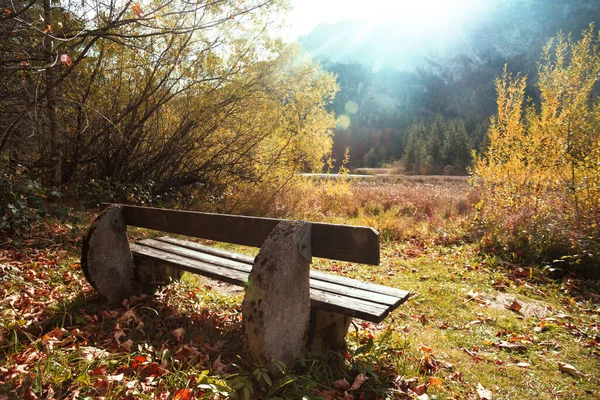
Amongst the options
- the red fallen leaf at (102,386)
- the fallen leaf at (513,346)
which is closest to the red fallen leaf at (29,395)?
the red fallen leaf at (102,386)

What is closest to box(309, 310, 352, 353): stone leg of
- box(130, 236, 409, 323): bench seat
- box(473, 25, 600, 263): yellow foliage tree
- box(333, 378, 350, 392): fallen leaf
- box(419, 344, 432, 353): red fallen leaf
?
box(130, 236, 409, 323): bench seat

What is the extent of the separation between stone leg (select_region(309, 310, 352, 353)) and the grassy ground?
0.09m

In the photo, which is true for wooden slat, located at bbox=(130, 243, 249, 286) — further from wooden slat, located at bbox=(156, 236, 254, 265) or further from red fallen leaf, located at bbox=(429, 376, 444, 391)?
red fallen leaf, located at bbox=(429, 376, 444, 391)

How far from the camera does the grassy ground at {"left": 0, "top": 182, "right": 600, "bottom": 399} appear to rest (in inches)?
79.4

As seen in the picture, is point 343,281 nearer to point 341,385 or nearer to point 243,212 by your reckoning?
point 341,385

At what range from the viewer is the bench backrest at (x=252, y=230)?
6.45 feet

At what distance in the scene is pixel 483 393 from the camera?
8.00ft

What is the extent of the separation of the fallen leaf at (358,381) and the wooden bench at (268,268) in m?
0.35

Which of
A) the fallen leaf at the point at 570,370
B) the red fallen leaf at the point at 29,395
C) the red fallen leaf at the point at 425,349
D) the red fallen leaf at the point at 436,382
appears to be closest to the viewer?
the red fallen leaf at the point at 29,395

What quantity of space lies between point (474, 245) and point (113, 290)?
589 centimetres

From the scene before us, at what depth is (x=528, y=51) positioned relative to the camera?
12450cm

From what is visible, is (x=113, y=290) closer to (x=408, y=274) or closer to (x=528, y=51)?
(x=408, y=274)

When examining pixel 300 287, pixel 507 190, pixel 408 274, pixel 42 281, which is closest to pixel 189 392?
pixel 300 287

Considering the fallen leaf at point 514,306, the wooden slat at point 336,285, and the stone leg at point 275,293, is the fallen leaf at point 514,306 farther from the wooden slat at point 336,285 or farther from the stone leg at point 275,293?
the stone leg at point 275,293
